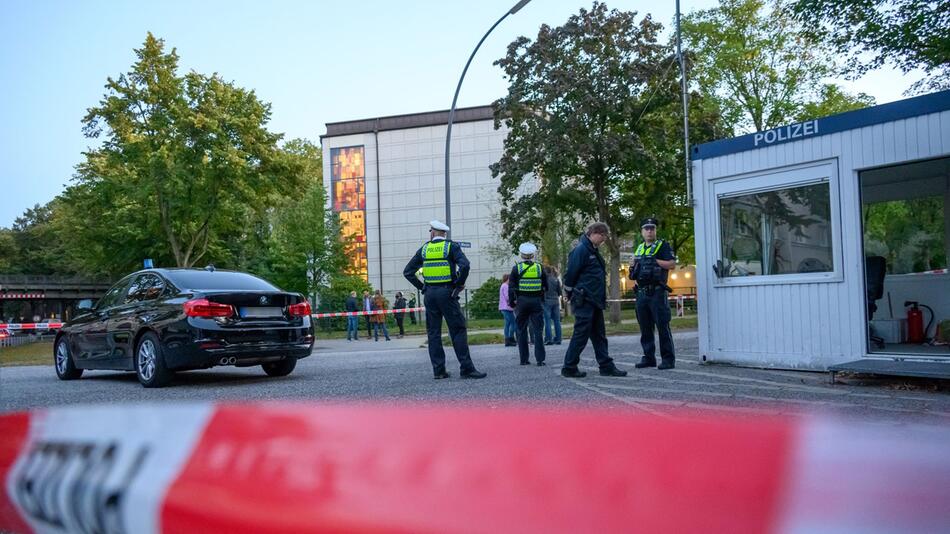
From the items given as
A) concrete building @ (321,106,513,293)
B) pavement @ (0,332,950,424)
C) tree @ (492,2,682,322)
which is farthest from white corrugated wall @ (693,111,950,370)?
concrete building @ (321,106,513,293)

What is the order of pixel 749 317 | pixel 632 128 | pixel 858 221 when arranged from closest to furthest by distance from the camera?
pixel 858 221 < pixel 749 317 < pixel 632 128

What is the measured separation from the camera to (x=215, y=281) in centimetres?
894

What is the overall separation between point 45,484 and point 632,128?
87.4ft

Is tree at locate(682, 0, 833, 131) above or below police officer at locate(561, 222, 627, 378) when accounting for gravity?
above

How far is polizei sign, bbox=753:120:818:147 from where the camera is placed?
318 inches

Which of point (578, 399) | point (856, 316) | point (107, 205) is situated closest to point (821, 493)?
point (578, 399)

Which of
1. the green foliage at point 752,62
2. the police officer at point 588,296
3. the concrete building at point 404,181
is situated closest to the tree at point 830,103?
the green foliage at point 752,62

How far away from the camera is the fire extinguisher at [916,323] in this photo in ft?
32.1

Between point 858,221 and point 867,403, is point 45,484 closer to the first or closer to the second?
point 867,403

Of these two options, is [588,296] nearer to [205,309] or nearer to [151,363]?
[205,309]

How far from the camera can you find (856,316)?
764 cm

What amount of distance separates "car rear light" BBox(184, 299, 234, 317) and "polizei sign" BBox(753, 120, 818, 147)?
6460mm

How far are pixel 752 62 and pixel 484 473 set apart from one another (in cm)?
3640

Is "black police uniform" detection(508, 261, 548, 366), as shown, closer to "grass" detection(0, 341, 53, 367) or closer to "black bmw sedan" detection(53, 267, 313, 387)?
"black bmw sedan" detection(53, 267, 313, 387)
